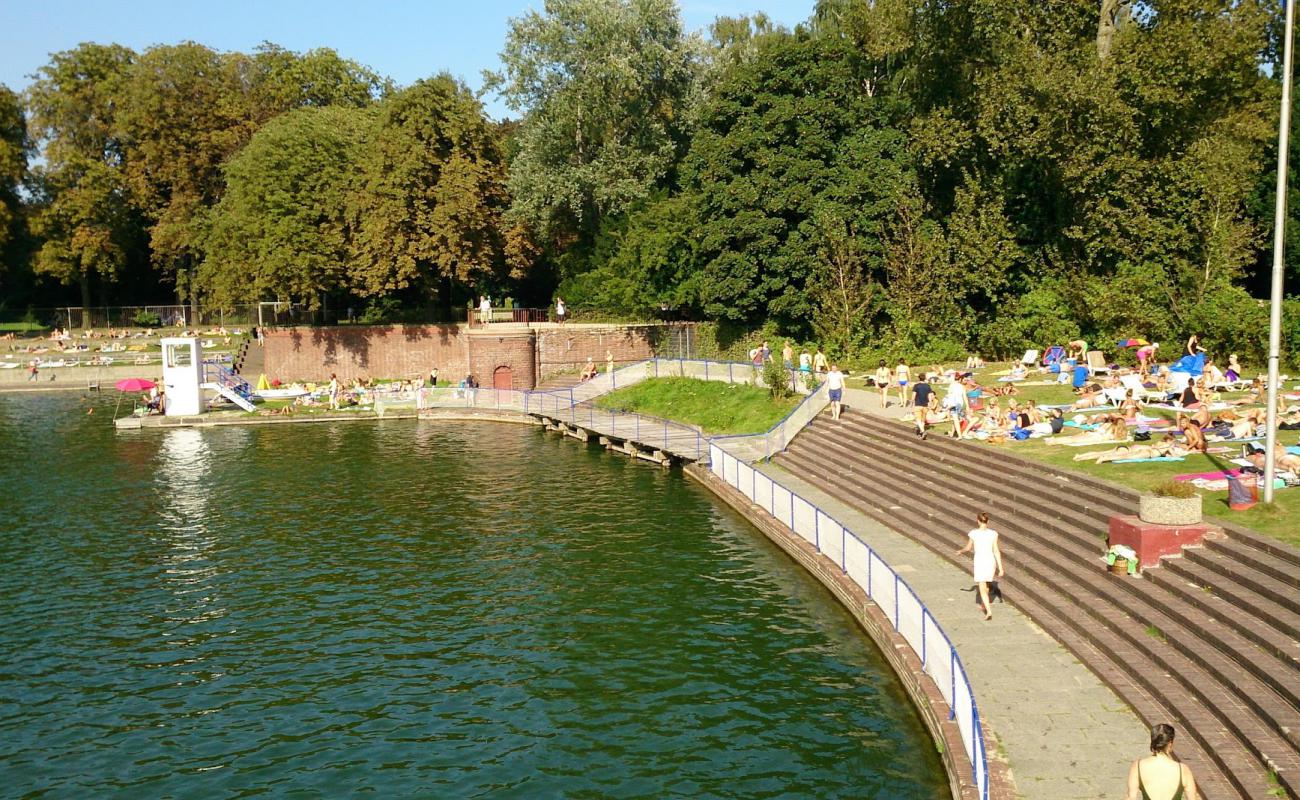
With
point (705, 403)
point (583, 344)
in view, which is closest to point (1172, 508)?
point (705, 403)

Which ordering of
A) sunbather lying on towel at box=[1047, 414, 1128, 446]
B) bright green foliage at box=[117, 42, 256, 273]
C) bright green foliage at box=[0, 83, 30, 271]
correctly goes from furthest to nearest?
bright green foliage at box=[0, 83, 30, 271] → bright green foliage at box=[117, 42, 256, 273] → sunbather lying on towel at box=[1047, 414, 1128, 446]

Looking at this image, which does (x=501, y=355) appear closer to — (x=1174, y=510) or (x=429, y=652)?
(x=429, y=652)

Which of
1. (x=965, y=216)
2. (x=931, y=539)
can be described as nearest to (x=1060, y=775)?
(x=931, y=539)

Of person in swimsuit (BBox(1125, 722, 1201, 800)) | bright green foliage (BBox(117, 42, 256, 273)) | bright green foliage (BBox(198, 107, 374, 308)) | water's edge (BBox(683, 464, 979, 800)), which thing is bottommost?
water's edge (BBox(683, 464, 979, 800))

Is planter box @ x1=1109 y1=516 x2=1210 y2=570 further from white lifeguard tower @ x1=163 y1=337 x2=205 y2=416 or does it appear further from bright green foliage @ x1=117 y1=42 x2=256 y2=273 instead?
bright green foliage @ x1=117 y1=42 x2=256 y2=273

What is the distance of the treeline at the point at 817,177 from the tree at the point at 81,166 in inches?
205

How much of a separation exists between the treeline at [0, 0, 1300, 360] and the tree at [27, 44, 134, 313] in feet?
17.1

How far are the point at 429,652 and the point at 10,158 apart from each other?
8551 cm

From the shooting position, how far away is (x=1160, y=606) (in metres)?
17.2

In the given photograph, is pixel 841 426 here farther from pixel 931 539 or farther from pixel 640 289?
pixel 640 289

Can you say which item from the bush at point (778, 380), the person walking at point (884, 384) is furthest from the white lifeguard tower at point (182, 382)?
the person walking at point (884, 384)

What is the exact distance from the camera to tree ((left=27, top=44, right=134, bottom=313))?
86.1 m

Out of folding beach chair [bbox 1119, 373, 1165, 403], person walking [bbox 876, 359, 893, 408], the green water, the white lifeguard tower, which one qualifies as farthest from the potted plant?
the white lifeguard tower

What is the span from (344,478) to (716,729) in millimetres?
25611
